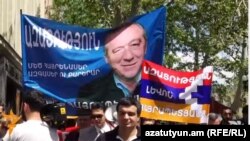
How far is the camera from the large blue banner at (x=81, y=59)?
8.22 metres

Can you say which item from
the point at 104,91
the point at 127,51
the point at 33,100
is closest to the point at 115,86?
the point at 104,91

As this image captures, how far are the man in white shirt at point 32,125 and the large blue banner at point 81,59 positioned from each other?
8.64 ft

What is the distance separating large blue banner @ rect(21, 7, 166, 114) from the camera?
324 inches

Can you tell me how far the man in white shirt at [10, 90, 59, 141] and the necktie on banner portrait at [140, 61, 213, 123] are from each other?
267 centimetres

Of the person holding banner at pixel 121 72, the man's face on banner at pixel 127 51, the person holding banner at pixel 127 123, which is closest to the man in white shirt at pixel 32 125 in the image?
the person holding banner at pixel 127 123

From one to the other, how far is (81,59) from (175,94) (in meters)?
1.26

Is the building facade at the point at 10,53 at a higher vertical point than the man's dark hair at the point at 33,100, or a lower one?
lower

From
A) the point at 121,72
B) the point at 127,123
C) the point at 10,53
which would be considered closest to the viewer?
the point at 127,123

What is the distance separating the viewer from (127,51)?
329 inches

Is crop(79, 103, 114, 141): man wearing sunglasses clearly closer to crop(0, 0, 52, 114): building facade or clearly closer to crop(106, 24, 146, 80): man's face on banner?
crop(106, 24, 146, 80): man's face on banner

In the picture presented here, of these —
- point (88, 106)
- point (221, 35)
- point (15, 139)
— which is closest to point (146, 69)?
point (88, 106)

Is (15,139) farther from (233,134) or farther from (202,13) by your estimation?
(202,13)

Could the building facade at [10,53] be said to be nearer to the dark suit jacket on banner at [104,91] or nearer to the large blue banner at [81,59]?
the large blue banner at [81,59]

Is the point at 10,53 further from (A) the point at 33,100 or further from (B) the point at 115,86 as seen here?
(A) the point at 33,100
